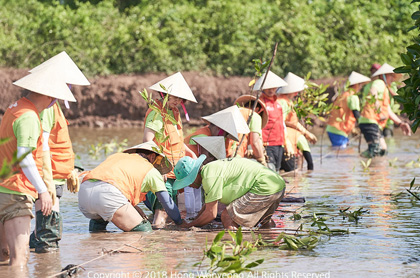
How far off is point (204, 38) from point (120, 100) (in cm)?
357

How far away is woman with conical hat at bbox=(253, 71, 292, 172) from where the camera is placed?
10.5m

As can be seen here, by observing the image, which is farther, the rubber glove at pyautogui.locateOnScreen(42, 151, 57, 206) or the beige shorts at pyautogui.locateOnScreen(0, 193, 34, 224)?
the rubber glove at pyautogui.locateOnScreen(42, 151, 57, 206)

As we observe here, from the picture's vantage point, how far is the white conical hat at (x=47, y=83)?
598 centimetres

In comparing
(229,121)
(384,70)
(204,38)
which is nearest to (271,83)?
(229,121)

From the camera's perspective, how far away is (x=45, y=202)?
586 centimetres

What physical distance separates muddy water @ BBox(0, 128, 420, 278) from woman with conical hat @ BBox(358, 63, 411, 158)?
3273 millimetres

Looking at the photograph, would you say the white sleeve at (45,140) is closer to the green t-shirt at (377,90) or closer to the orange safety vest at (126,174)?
the orange safety vest at (126,174)

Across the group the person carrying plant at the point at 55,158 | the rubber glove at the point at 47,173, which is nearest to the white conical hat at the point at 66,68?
the person carrying plant at the point at 55,158

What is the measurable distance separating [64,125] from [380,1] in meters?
19.6

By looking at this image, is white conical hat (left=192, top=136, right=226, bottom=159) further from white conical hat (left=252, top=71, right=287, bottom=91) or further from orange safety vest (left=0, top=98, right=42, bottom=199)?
white conical hat (left=252, top=71, right=287, bottom=91)

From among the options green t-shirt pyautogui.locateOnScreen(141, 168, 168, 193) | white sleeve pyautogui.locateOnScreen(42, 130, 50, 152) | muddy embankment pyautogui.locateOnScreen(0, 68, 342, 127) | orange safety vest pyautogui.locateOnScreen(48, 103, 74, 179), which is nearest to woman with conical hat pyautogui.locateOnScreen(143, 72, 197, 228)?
green t-shirt pyautogui.locateOnScreen(141, 168, 168, 193)

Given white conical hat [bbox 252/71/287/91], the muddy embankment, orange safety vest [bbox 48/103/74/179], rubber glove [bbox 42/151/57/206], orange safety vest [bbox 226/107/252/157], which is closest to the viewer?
rubber glove [bbox 42/151/57/206]

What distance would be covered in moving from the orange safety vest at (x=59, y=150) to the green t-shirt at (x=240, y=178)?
1.15 meters

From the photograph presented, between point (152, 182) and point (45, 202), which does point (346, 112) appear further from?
point (45, 202)
